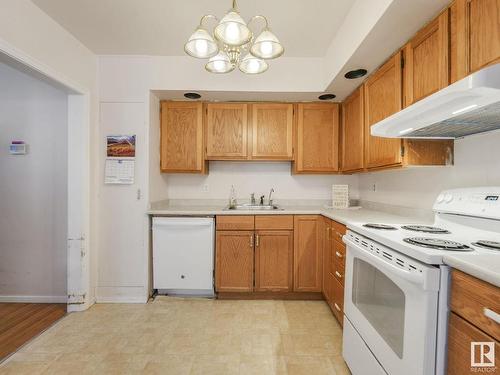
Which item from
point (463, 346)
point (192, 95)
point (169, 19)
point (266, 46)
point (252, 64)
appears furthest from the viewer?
point (192, 95)

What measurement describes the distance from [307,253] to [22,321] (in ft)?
8.57

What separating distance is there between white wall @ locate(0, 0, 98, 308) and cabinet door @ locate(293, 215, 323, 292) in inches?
78.9

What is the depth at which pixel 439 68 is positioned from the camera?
4.48 feet

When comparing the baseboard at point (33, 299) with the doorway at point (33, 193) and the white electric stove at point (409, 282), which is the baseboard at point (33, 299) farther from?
the white electric stove at point (409, 282)

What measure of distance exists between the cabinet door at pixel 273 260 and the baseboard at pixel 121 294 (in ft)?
3.79

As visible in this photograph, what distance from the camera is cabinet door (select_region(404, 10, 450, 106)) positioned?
4.37 feet

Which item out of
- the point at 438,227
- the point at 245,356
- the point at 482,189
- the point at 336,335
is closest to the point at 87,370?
the point at 245,356

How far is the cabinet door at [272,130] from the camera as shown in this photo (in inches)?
112

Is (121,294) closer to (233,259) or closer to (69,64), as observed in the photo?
(233,259)

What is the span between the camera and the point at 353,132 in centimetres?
252

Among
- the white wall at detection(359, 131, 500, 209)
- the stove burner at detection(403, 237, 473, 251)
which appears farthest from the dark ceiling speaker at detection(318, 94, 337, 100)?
the stove burner at detection(403, 237, 473, 251)

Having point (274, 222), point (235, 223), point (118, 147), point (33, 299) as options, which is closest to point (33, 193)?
point (118, 147)

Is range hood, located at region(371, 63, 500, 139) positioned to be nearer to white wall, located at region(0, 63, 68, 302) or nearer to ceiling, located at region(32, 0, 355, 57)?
ceiling, located at region(32, 0, 355, 57)

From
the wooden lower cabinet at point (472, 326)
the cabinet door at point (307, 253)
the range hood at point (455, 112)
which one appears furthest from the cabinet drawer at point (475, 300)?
the cabinet door at point (307, 253)
